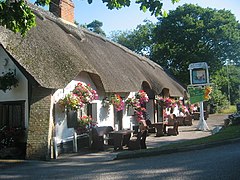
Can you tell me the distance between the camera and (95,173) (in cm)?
797

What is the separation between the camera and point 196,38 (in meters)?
36.9

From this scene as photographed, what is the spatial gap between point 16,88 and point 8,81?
527 millimetres

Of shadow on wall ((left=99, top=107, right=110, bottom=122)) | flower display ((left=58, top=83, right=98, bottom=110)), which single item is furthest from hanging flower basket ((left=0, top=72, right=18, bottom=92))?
shadow on wall ((left=99, top=107, right=110, bottom=122))

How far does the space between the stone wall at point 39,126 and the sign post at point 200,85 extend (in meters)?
10.3

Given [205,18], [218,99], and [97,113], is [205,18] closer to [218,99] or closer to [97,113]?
[218,99]

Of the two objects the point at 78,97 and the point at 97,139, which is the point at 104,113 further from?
the point at 78,97

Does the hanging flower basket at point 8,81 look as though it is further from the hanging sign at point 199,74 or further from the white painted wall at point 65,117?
the hanging sign at point 199,74

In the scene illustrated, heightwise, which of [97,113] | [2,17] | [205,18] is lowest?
[97,113]

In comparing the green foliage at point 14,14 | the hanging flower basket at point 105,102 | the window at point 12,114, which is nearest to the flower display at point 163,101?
the hanging flower basket at point 105,102

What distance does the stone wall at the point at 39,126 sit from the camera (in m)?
10.5

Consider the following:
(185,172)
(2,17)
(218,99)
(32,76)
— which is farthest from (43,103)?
(218,99)

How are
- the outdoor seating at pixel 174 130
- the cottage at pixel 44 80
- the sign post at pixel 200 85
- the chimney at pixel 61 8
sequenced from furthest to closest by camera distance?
the sign post at pixel 200 85 → the chimney at pixel 61 8 → the outdoor seating at pixel 174 130 → the cottage at pixel 44 80

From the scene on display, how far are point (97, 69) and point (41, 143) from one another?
4.95 metres

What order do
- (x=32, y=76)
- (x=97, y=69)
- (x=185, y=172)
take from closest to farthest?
(x=185, y=172), (x=32, y=76), (x=97, y=69)
